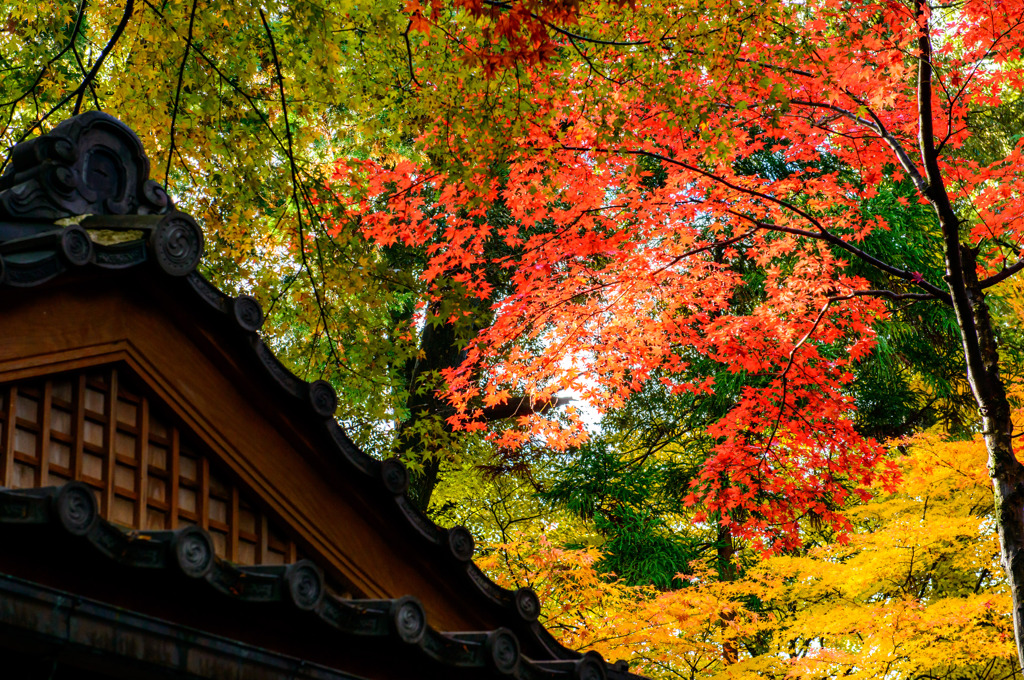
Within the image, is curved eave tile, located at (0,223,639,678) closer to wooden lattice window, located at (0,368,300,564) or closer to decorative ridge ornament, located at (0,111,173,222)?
decorative ridge ornament, located at (0,111,173,222)

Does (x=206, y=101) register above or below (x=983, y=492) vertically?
above

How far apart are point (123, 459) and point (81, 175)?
1.27 meters

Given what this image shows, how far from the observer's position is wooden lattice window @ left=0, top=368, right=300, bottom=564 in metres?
3.30

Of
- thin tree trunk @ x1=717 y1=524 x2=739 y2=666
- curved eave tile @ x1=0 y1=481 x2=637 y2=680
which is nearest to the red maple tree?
thin tree trunk @ x1=717 y1=524 x2=739 y2=666

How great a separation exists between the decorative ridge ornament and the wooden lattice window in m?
0.73

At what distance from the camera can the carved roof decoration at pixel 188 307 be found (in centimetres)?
270

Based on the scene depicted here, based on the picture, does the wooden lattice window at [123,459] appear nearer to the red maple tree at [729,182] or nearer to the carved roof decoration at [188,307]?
the carved roof decoration at [188,307]

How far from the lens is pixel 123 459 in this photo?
3.54 m

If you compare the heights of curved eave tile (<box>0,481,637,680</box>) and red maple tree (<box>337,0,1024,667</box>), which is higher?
red maple tree (<box>337,0,1024,667</box>)

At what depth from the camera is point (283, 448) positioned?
13.4 feet

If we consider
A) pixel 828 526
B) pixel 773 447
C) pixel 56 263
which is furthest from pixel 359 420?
pixel 56 263

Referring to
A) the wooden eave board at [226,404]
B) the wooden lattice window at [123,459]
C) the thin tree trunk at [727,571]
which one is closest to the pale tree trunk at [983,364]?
the wooden eave board at [226,404]

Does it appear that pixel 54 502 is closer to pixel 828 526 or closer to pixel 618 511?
pixel 618 511

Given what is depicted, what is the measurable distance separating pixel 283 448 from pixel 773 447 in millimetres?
6742
